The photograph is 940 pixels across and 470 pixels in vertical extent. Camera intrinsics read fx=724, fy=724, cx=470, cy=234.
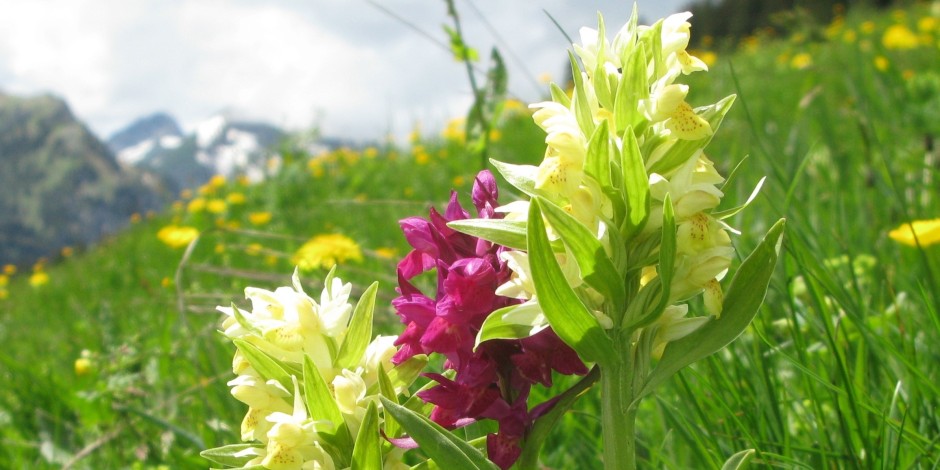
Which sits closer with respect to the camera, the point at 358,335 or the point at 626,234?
the point at 626,234

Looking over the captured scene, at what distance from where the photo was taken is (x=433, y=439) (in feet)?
2.13

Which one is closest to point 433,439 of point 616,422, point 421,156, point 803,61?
point 616,422

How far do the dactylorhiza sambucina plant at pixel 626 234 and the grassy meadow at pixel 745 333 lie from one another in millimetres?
159

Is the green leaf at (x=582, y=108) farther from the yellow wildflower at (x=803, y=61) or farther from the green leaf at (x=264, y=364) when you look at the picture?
the yellow wildflower at (x=803, y=61)

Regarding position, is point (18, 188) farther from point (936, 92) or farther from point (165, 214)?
point (936, 92)

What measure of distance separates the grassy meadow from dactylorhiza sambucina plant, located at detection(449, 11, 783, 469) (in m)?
0.16

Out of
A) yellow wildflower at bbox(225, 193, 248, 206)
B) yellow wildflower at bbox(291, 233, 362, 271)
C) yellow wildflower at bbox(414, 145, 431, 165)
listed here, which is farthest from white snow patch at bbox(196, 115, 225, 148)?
yellow wildflower at bbox(291, 233, 362, 271)

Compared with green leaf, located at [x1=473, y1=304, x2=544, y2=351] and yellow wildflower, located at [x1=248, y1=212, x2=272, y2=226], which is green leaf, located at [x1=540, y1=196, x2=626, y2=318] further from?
yellow wildflower, located at [x1=248, y1=212, x2=272, y2=226]

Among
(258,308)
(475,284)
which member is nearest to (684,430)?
(475,284)

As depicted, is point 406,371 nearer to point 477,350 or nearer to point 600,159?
point 477,350

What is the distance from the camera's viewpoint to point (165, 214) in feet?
25.8

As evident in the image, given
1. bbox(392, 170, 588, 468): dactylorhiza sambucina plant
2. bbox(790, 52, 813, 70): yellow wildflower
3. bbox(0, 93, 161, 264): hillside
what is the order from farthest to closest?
bbox(0, 93, 161, 264): hillside → bbox(790, 52, 813, 70): yellow wildflower → bbox(392, 170, 588, 468): dactylorhiza sambucina plant

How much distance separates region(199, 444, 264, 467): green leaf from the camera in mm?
778

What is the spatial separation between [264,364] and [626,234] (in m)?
0.39
